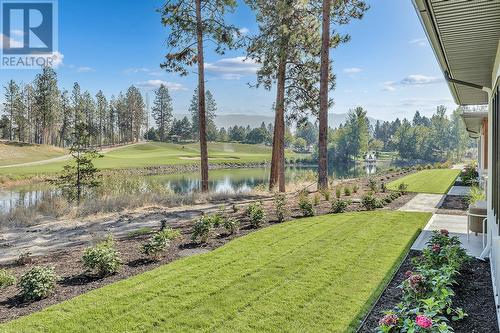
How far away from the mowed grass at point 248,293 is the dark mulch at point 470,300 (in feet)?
0.39

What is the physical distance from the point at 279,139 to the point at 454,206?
6.73 m

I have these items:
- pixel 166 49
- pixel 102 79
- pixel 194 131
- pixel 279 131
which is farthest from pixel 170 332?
pixel 194 131

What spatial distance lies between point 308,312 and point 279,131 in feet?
38.0

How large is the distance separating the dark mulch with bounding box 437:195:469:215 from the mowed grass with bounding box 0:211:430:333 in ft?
12.0

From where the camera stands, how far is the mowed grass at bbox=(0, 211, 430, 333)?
3.36 m

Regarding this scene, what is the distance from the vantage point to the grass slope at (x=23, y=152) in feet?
129

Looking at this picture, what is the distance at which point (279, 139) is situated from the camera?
14672 millimetres

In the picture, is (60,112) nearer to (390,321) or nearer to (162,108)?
(162,108)

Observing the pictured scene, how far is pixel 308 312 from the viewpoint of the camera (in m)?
3.58

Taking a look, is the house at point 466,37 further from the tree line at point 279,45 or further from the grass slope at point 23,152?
the grass slope at point 23,152

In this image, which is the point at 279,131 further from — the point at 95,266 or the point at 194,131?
the point at 194,131

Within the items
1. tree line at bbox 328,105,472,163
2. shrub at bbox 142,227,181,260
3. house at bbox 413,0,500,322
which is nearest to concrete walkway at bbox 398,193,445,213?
house at bbox 413,0,500,322

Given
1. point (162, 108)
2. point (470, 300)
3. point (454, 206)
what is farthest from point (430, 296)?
point (162, 108)

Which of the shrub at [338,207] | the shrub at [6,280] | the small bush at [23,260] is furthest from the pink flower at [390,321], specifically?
the shrub at [338,207]
